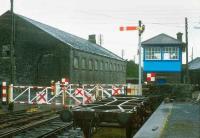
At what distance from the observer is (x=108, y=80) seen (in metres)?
51.5

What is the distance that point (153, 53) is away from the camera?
33.2 metres

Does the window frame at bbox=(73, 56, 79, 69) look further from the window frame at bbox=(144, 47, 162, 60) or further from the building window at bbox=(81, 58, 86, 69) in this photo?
the window frame at bbox=(144, 47, 162, 60)

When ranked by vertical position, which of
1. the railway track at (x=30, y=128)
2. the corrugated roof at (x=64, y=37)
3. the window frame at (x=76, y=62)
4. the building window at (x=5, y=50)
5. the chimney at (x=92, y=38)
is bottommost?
the railway track at (x=30, y=128)

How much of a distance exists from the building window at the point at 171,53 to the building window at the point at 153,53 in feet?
1.69

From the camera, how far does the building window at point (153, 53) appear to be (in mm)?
32781

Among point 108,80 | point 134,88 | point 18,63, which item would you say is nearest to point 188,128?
point 134,88

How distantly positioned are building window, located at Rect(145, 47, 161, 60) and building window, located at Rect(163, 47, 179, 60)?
0.51 meters

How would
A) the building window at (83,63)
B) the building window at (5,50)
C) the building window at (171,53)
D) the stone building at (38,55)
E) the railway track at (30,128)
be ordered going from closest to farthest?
1. the railway track at (30,128)
2. the building window at (171,53)
3. the stone building at (38,55)
4. the building window at (5,50)
5. the building window at (83,63)

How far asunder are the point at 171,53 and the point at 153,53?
5.24 ft

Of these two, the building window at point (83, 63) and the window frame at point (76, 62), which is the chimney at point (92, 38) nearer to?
the building window at point (83, 63)

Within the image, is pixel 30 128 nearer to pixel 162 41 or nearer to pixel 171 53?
pixel 171 53

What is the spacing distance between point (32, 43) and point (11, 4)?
10481 mm

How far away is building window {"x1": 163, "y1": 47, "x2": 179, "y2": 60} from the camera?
Answer: 32.9 metres

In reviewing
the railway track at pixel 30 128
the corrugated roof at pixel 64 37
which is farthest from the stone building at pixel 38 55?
the railway track at pixel 30 128
